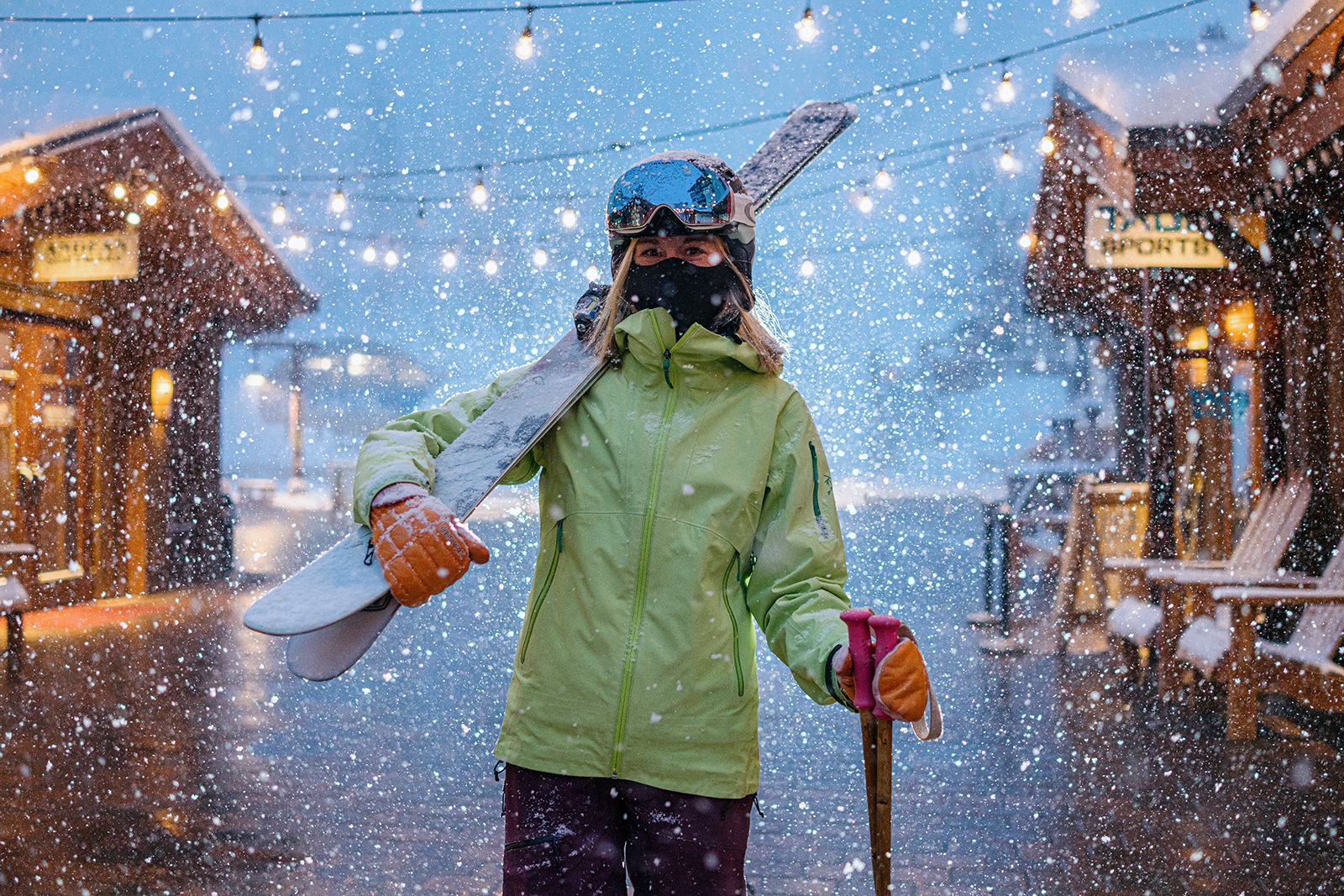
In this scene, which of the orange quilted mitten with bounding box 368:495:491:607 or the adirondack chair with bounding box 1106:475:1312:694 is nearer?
the orange quilted mitten with bounding box 368:495:491:607

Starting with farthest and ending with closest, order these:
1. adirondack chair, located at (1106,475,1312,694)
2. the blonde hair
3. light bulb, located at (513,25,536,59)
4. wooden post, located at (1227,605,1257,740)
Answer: light bulb, located at (513,25,536,59) < adirondack chair, located at (1106,475,1312,694) < wooden post, located at (1227,605,1257,740) < the blonde hair

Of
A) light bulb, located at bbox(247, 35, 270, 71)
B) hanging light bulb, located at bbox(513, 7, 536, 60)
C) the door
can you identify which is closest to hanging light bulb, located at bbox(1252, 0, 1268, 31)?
hanging light bulb, located at bbox(513, 7, 536, 60)

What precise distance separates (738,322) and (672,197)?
0.28 m

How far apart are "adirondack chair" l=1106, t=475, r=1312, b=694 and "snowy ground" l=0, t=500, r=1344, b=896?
1.22 ft

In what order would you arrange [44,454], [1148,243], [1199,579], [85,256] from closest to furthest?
1. [1199,579]
2. [1148,243]
3. [85,256]
4. [44,454]

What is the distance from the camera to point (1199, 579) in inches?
245

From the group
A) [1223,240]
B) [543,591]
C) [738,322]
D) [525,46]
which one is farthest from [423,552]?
[1223,240]

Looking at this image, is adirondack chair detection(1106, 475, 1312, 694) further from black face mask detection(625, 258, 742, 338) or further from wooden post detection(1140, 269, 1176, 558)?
black face mask detection(625, 258, 742, 338)

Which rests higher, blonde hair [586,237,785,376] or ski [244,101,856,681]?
blonde hair [586,237,785,376]

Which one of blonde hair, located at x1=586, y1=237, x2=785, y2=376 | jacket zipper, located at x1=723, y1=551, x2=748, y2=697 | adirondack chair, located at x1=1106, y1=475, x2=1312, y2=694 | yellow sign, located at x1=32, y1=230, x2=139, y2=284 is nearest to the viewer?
jacket zipper, located at x1=723, y1=551, x2=748, y2=697

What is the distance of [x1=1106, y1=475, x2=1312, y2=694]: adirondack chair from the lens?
636 centimetres

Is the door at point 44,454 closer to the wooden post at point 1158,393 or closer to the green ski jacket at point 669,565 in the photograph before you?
the green ski jacket at point 669,565

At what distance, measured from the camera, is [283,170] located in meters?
120

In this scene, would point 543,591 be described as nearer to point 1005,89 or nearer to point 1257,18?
point 1005,89
